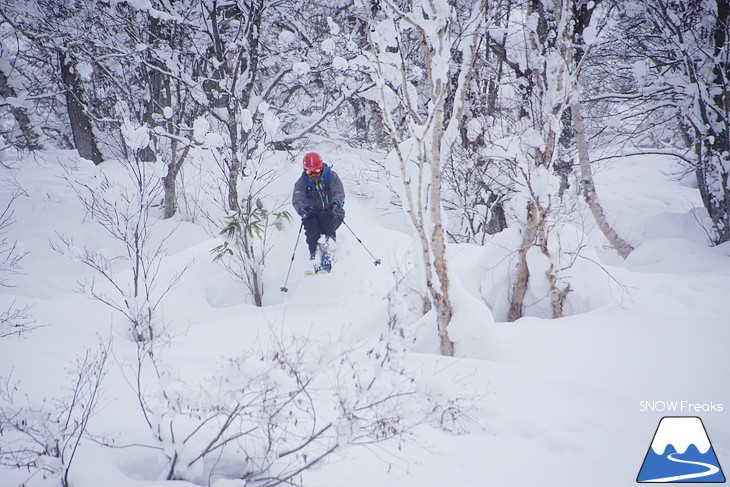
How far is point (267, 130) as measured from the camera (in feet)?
18.6

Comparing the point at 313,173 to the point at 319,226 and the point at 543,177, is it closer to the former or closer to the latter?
the point at 319,226

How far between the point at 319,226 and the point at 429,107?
3.14m

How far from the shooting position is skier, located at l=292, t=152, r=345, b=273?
20.8 ft

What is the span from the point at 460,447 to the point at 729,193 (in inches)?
301

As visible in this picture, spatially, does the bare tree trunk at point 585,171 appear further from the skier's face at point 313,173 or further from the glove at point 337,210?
the skier's face at point 313,173

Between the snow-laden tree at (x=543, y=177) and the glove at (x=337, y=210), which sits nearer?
the snow-laden tree at (x=543, y=177)

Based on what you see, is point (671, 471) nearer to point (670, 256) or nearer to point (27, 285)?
point (670, 256)

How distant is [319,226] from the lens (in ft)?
21.4

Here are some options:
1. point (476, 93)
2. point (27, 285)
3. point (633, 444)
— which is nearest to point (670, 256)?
point (476, 93)

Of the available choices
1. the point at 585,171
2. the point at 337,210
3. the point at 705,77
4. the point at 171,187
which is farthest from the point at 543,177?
the point at 171,187

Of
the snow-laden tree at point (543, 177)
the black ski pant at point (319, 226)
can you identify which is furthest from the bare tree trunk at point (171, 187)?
the snow-laden tree at point (543, 177)

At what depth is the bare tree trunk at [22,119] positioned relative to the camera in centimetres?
935

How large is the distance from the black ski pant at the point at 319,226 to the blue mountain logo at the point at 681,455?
191 inches

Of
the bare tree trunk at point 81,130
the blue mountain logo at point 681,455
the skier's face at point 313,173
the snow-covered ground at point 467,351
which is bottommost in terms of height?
the blue mountain logo at point 681,455
